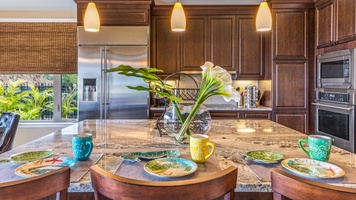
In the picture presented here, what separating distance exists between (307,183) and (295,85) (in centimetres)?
322

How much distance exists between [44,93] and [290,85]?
382 centimetres

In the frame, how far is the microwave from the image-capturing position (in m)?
2.51

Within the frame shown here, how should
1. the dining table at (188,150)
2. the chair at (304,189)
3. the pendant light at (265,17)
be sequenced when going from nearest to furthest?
the chair at (304,189)
the dining table at (188,150)
the pendant light at (265,17)

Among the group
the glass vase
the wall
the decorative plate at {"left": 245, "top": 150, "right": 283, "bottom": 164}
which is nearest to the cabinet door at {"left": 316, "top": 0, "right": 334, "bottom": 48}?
the glass vase

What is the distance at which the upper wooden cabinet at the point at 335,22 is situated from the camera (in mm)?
2564

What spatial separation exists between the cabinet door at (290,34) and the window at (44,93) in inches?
126

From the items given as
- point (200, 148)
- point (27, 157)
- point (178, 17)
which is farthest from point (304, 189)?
point (178, 17)

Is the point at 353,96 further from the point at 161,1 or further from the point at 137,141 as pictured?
the point at 161,1

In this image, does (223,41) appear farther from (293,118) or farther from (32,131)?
(32,131)

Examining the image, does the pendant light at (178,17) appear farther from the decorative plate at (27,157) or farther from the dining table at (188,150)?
the decorative plate at (27,157)

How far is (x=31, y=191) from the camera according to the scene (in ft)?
2.06

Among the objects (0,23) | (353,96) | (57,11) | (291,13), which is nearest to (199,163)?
(353,96)

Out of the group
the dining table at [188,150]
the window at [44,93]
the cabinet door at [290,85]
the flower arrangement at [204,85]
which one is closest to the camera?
the dining table at [188,150]

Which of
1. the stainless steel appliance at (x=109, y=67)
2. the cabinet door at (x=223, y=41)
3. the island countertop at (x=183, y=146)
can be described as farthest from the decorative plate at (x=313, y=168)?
the cabinet door at (x=223, y=41)
